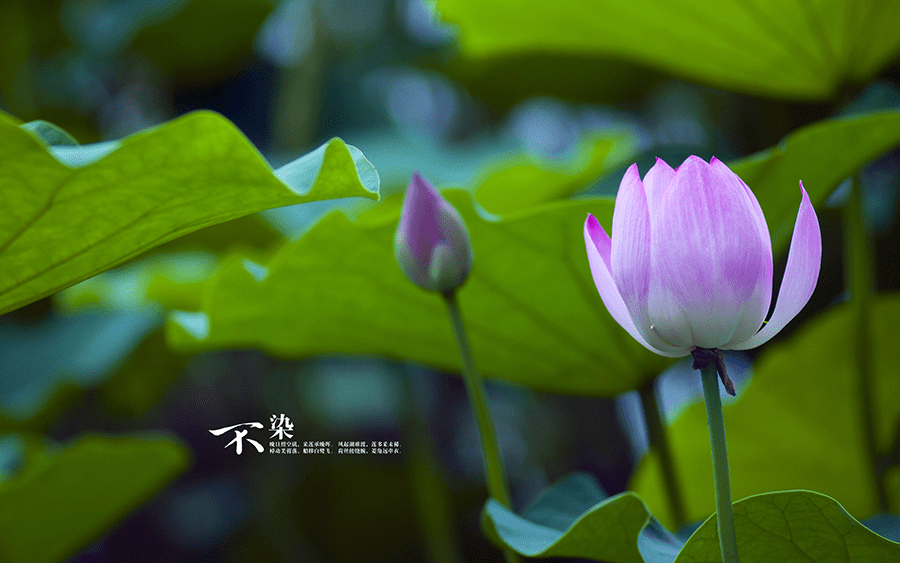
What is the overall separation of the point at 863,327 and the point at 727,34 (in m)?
0.21

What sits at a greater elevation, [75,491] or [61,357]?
[75,491]

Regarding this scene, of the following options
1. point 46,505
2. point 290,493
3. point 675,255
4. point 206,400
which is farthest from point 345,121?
point 675,255

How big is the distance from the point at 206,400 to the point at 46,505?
61 cm

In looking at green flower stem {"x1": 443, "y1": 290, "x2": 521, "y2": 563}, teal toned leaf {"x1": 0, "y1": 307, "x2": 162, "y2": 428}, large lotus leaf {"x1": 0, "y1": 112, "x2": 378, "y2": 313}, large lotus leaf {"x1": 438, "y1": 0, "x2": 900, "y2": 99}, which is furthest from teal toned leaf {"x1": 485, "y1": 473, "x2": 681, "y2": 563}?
teal toned leaf {"x1": 0, "y1": 307, "x2": 162, "y2": 428}

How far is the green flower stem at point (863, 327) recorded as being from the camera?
1.37 ft

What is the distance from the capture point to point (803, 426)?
0.54 meters

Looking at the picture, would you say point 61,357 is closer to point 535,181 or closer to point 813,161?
point 535,181

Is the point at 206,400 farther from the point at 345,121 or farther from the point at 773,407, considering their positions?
the point at 773,407

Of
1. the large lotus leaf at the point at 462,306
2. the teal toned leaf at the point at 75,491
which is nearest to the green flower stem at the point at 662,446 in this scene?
the large lotus leaf at the point at 462,306

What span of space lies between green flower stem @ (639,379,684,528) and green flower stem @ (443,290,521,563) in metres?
0.10

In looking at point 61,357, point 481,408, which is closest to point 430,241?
point 481,408

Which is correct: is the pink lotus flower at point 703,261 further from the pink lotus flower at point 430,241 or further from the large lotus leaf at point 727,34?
the large lotus leaf at point 727,34

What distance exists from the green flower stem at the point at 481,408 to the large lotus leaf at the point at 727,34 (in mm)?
274

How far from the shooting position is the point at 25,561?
1.79 ft
